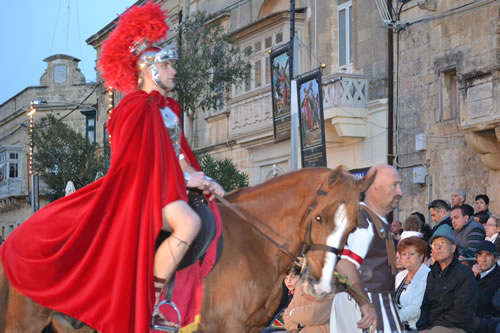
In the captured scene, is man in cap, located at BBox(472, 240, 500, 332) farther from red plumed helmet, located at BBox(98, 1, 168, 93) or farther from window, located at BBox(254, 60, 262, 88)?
window, located at BBox(254, 60, 262, 88)

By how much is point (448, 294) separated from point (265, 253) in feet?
12.0

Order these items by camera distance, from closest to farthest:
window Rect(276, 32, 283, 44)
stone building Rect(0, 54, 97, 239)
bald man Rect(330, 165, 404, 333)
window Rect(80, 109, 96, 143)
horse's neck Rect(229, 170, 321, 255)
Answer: horse's neck Rect(229, 170, 321, 255) < bald man Rect(330, 165, 404, 333) < window Rect(276, 32, 283, 44) < window Rect(80, 109, 96, 143) < stone building Rect(0, 54, 97, 239)

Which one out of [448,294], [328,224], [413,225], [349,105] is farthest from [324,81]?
[328,224]

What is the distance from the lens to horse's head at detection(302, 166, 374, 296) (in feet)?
18.2

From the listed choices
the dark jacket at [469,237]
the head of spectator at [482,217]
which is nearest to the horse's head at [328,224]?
the dark jacket at [469,237]

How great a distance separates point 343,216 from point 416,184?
16.0m

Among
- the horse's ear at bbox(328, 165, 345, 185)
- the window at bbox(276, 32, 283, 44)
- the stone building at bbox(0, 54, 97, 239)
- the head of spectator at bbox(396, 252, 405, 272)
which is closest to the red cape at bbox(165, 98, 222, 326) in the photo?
the horse's ear at bbox(328, 165, 345, 185)

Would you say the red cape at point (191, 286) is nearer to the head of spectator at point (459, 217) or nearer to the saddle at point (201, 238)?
the saddle at point (201, 238)

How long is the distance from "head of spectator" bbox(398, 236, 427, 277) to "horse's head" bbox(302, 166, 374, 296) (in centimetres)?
317

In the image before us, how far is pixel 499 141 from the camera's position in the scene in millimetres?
17859

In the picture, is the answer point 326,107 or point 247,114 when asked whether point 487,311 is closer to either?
point 326,107

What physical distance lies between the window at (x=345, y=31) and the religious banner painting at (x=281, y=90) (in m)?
2.97

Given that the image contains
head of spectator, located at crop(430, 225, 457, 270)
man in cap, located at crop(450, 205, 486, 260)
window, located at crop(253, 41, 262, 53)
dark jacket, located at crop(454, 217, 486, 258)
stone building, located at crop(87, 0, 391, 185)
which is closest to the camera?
head of spectator, located at crop(430, 225, 457, 270)

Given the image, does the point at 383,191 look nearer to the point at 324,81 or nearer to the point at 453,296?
the point at 453,296
